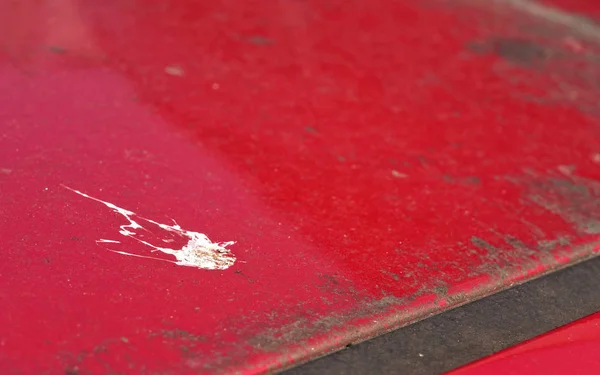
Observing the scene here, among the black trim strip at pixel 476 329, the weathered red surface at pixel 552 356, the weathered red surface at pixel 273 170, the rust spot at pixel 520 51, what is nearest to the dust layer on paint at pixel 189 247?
the weathered red surface at pixel 273 170

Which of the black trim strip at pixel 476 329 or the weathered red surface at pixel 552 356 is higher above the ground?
the weathered red surface at pixel 552 356

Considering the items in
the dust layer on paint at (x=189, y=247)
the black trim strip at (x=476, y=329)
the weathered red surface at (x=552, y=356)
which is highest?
the weathered red surface at (x=552, y=356)

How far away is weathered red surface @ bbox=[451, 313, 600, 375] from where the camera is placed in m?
0.90

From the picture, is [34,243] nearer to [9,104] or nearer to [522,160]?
[9,104]

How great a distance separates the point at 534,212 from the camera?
4.09ft

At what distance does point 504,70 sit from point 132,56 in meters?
0.80

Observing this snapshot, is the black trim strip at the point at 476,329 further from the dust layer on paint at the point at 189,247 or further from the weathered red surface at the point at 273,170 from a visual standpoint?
the dust layer on paint at the point at 189,247

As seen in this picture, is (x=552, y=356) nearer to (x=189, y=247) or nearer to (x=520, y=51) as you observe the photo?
(x=189, y=247)

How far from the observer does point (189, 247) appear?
1016 millimetres

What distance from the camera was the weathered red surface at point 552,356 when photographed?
2.96 ft

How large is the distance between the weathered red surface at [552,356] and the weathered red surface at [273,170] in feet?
0.36

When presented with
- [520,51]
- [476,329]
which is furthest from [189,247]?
[520,51]

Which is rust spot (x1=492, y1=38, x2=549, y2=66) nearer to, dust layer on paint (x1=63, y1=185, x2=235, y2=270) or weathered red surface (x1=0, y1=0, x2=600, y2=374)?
weathered red surface (x1=0, y1=0, x2=600, y2=374)

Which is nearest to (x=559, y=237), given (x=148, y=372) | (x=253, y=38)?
(x=148, y=372)
